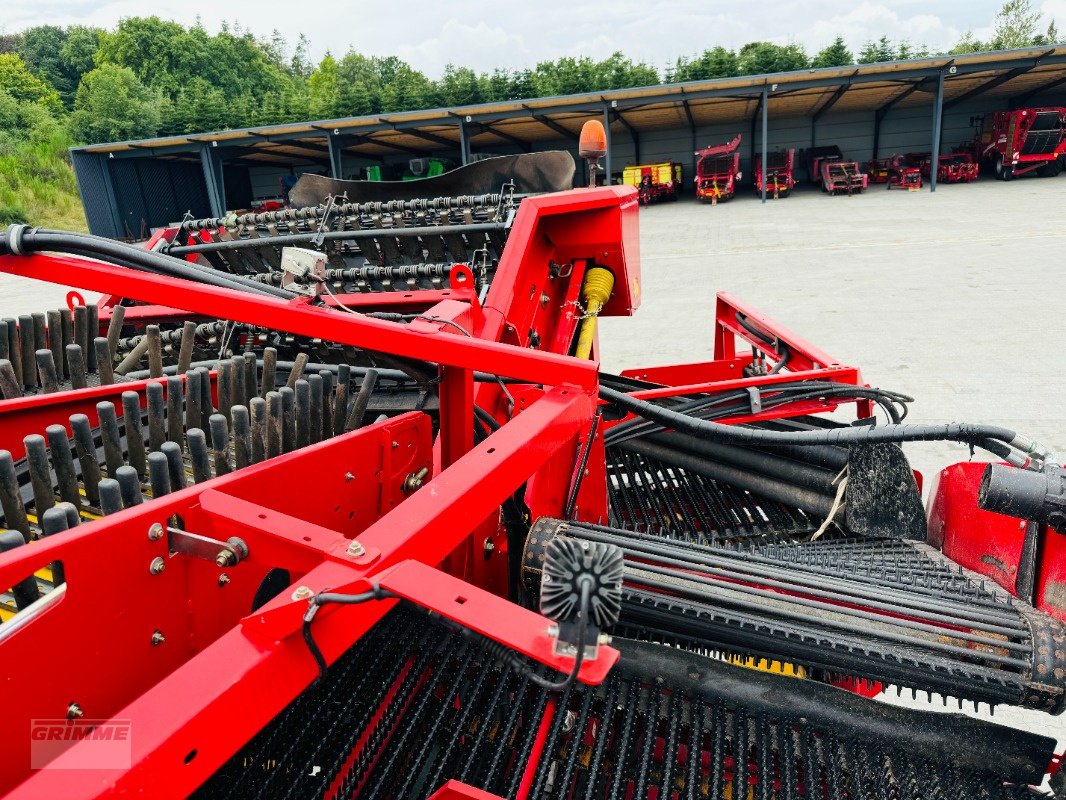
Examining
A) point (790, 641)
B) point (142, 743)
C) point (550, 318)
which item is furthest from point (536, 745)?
point (550, 318)

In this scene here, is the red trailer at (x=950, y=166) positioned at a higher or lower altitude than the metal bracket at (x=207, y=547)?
higher

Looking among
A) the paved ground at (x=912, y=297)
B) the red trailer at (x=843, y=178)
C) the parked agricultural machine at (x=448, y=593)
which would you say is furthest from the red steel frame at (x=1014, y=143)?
the parked agricultural machine at (x=448, y=593)

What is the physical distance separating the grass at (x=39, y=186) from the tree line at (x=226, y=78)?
130 centimetres

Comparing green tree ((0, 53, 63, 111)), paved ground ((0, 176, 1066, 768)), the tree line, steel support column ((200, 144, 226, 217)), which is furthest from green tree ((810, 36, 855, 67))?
green tree ((0, 53, 63, 111))

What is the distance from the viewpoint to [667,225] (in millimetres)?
16859

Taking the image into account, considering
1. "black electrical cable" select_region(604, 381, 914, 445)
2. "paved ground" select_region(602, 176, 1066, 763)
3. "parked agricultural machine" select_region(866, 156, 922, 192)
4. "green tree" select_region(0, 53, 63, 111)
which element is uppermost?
"green tree" select_region(0, 53, 63, 111)

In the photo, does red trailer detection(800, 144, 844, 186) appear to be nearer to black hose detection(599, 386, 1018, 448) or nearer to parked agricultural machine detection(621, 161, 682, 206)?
parked agricultural machine detection(621, 161, 682, 206)

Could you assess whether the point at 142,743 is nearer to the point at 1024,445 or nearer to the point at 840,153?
the point at 1024,445

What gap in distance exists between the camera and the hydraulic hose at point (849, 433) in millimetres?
1815

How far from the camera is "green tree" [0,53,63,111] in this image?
45.6m

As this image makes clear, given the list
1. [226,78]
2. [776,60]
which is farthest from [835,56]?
[226,78]

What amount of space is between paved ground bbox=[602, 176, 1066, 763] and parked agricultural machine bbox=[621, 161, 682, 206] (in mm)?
5228

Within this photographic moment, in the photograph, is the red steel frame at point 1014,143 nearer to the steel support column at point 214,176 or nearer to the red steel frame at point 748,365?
the red steel frame at point 748,365

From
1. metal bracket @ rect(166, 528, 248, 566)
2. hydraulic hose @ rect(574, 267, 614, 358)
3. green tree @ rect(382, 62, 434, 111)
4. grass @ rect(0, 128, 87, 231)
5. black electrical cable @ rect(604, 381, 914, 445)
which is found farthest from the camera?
grass @ rect(0, 128, 87, 231)
